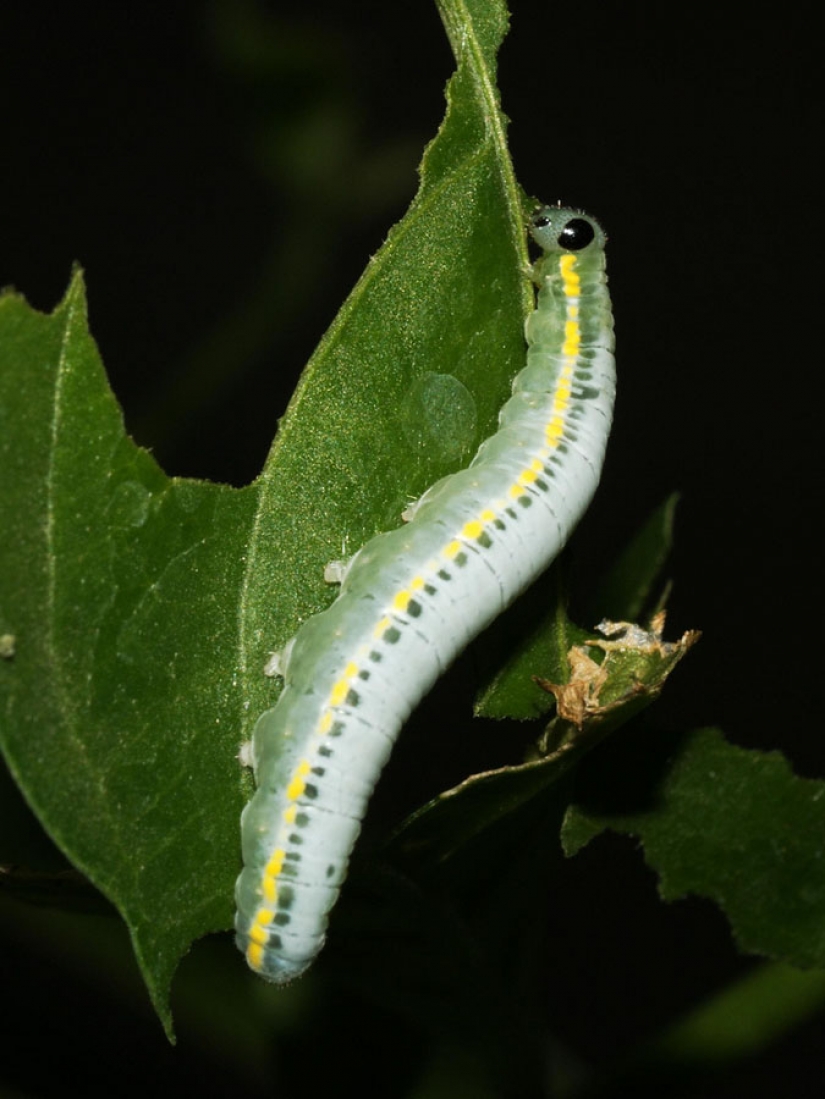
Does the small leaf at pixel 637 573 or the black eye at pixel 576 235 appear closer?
the black eye at pixel 576 235

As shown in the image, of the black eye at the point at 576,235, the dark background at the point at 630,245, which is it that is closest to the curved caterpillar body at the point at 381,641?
the black eye at the point at 576,235

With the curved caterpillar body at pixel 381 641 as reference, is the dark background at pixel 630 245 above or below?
below

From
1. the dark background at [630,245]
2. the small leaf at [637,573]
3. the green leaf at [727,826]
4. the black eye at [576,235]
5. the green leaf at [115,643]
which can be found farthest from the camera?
the dark background at [630,245]

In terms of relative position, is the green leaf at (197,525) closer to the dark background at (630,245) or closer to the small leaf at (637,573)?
the small leaf at (637,573)

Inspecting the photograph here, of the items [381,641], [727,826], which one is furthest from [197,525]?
[727,826]

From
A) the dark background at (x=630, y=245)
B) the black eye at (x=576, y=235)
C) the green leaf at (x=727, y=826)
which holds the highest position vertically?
the black eye at (x=576, y=235)

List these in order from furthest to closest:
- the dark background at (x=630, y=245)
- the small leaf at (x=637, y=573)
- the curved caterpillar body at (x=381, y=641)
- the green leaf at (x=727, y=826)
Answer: the dark background at (x=630, y=245), the small leaf at (x=637, y=573), the green leaf at (x=727, y=826), the curved caterpillar body at (x=381, y=641)

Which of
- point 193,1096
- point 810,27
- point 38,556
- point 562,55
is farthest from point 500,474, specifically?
point 810,27

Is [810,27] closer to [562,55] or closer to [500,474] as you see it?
[562,55]
